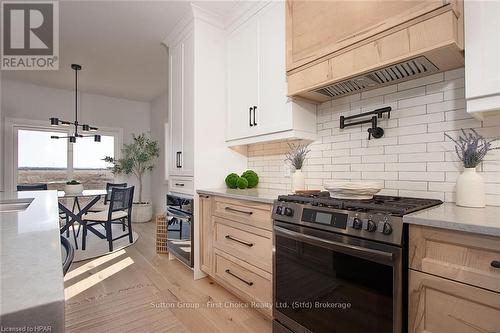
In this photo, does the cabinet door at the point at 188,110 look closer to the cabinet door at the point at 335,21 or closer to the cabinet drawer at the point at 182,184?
the cabinet drawer at the point at 182,184

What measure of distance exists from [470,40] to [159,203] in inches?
208

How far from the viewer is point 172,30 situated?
286cm

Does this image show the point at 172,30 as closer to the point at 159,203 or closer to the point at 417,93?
the point at 417,93

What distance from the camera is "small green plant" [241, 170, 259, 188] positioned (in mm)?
2596

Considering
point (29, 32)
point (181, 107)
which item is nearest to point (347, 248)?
point (181, 107)

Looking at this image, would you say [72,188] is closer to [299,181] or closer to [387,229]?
[299,181]

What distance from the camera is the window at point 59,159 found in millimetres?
4680

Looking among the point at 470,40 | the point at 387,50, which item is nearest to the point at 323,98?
the point at 387,50

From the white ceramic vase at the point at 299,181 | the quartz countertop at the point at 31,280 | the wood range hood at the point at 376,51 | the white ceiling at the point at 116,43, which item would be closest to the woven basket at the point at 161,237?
the white ceramic vase at the point at 299,181

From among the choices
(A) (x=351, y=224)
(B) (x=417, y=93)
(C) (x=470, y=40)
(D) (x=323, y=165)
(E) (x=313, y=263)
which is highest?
(C) (x=470, y=40)

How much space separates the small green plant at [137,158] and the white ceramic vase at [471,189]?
492cm

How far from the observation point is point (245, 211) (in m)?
1.93

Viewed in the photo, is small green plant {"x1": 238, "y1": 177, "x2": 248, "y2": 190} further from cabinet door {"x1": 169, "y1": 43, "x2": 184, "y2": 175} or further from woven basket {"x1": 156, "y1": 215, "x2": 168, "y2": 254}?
woven basket {"x1": 156, "y1": 215, "x2": 168, "y2": 254}

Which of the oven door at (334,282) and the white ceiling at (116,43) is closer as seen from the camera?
the oven door at (334,282)
